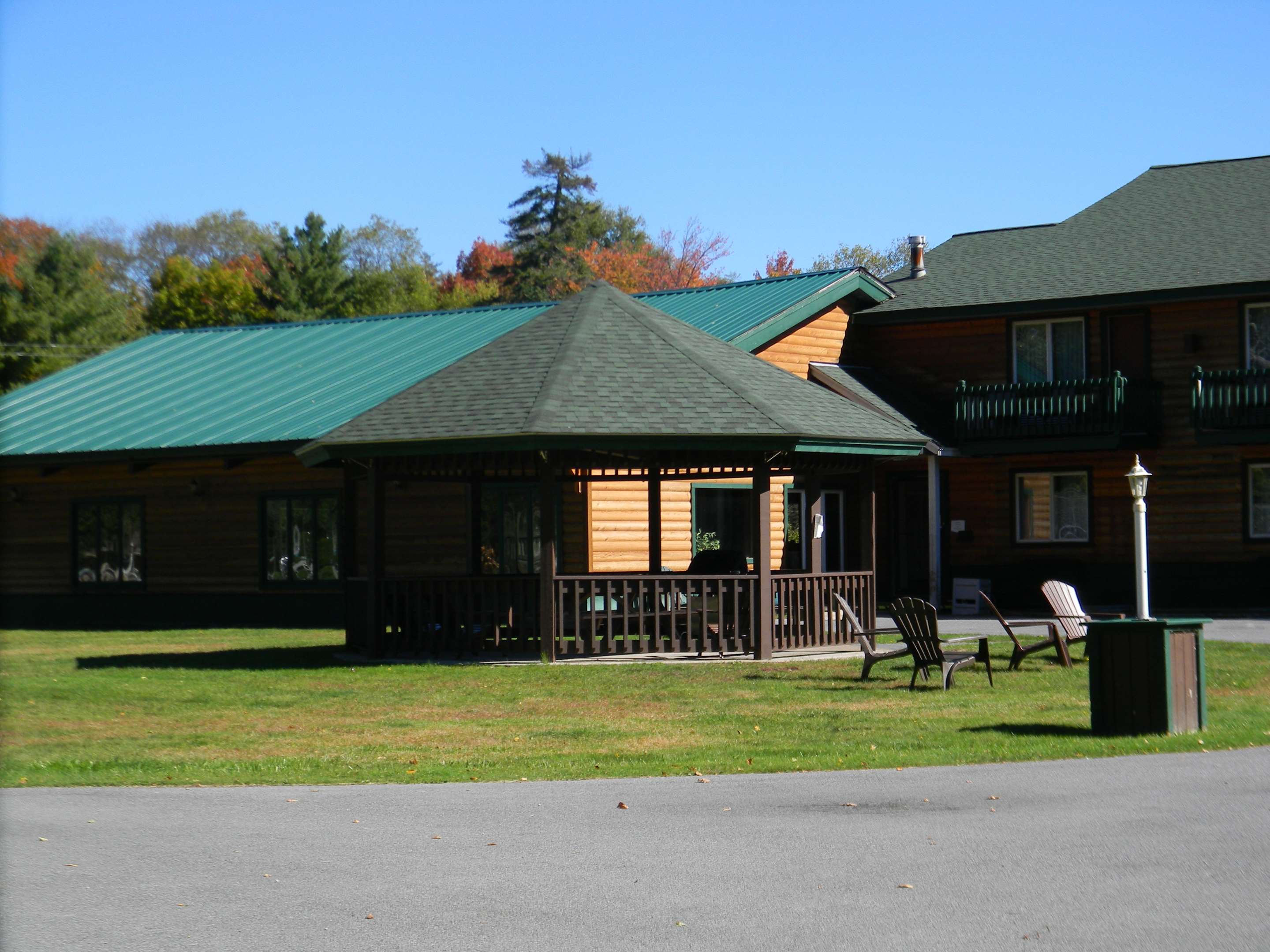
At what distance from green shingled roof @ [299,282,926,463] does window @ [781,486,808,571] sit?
288 inches

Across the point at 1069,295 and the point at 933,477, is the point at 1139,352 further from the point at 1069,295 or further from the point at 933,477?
the point at 933,477

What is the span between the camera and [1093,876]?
681 centimetres

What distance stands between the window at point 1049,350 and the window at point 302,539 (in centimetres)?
1418

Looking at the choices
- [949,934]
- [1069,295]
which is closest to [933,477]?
[1069,295]

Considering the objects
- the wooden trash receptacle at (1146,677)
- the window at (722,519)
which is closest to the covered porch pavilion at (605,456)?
the window at (722,519)

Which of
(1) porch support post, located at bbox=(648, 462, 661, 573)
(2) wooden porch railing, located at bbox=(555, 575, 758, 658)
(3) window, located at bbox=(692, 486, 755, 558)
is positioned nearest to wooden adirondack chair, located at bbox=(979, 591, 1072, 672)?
(2) wooden porch railing, located at bbox=(555, 575, 758, 658)

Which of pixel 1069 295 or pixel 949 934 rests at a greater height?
pixel 1069 295

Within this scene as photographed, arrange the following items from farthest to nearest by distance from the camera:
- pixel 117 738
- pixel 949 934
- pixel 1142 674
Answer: pixel 117 738
pixel 1142 674
pixel 949 934

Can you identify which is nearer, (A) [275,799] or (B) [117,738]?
(A) [275,799]

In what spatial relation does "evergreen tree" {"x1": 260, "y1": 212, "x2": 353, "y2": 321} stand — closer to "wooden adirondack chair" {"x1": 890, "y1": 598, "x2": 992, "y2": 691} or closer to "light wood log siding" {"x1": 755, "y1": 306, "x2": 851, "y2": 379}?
"light wood log siding" {"x1": 755, "y1": 306, "x2": 851, "y2": 379}

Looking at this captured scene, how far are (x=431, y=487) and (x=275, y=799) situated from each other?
17.4 metres

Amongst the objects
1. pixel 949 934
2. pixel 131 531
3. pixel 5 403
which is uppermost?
pixel 5 403

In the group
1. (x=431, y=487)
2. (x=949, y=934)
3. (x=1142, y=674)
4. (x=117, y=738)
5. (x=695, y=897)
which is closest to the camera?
(x=949, y=934)

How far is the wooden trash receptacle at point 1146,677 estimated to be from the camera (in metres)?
11.2
